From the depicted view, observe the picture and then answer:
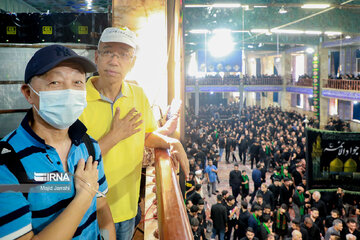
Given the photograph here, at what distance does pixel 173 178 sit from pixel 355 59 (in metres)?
25.9

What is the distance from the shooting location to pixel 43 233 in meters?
1.04

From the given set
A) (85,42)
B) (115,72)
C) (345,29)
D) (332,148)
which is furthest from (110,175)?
(345,29)

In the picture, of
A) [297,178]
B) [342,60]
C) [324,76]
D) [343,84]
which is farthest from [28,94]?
[342,60]

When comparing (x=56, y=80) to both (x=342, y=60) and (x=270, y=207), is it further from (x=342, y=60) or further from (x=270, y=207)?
(x=342, y=60)

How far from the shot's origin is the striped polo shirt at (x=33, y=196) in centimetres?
99

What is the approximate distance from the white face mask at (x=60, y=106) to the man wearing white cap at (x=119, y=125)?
1.73ft

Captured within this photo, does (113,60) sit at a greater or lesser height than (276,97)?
greater

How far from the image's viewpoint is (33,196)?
1076 millimetres

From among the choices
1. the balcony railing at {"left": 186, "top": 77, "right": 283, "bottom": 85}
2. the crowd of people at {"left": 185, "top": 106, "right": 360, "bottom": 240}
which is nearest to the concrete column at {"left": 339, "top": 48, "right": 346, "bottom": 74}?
the balcony railing at {"left": 186, "top": 77, "right": 283, "bottom": 85}

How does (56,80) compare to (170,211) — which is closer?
(170,211)

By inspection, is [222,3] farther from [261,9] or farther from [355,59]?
[355,59]

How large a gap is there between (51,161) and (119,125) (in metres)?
0.72

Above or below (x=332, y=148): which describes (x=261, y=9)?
above

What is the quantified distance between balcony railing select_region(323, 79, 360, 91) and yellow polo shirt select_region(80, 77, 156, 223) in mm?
19627
